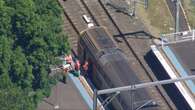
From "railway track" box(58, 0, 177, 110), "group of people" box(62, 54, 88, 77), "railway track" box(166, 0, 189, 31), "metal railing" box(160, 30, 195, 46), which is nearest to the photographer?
"group of people" box(62, 54, 88, 77)

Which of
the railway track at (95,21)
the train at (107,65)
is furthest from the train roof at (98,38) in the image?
the railway track at (95,21)

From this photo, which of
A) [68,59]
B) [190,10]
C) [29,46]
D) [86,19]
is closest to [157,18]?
[190,10]

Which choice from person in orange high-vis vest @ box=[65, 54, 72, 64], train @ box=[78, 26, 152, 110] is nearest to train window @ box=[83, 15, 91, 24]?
train @ box=[78, 26, 152, 110]

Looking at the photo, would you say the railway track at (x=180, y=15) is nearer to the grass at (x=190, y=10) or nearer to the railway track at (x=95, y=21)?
the grass at (x=190, y=10)

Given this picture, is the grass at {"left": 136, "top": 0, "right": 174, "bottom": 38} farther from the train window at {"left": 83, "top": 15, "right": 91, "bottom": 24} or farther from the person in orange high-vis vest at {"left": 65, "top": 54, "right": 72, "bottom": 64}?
the person in orange high-vis vest at {"left": 65, "top": 54, "right": 72, "bottom": 64}

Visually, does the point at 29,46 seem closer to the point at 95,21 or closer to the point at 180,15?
the point at 95,21

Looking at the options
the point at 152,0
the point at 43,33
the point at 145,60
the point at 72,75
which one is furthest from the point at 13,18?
the point at 152,0
